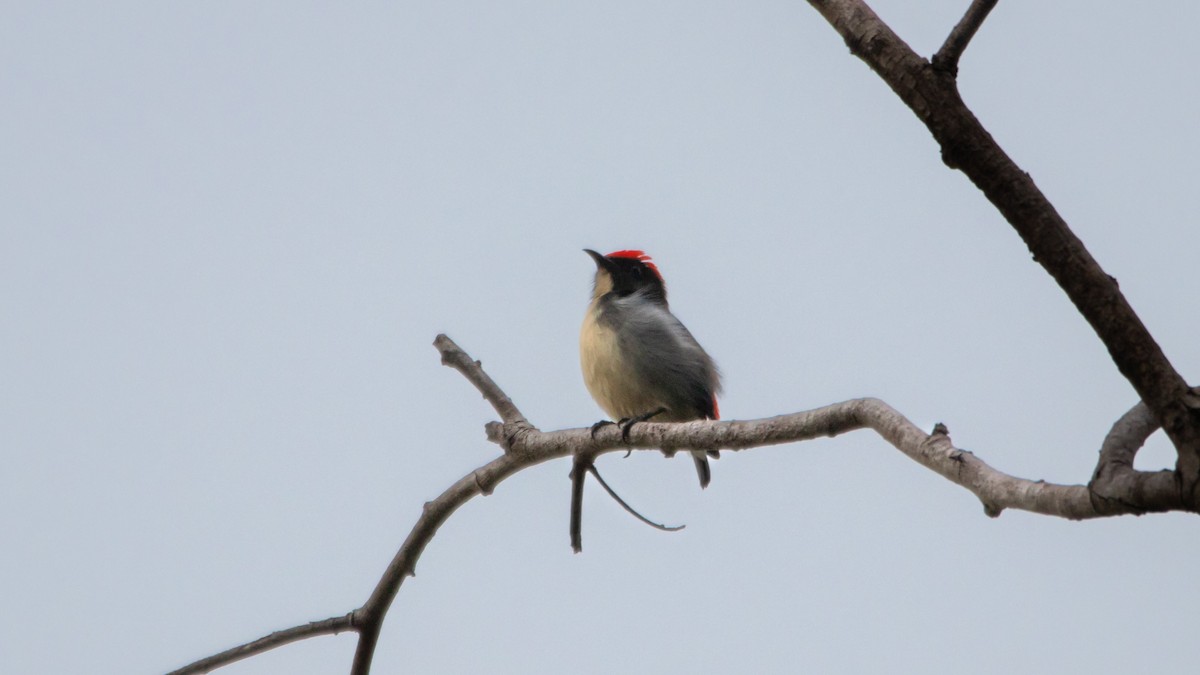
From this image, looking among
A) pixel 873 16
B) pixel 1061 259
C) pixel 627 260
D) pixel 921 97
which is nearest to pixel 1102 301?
pixel 1061 259

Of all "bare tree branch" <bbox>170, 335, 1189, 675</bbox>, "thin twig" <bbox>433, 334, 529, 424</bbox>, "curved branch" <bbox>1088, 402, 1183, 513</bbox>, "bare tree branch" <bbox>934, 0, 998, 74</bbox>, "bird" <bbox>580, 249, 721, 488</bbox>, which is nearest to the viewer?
"curved branch" <bbox>1088, 402, 1183, 513</bbox>

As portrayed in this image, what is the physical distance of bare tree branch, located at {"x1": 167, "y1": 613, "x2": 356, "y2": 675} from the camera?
4020mm

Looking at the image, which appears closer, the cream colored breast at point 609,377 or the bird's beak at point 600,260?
the cream colored breast at point 609,377

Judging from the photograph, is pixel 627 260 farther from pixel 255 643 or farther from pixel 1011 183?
pixel 1011 183

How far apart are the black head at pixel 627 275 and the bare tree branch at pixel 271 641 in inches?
154

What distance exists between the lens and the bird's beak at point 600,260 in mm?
8166

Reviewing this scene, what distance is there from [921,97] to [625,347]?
183 inches

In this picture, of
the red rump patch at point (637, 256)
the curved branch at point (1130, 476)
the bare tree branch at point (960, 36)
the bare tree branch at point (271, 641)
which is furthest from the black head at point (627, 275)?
the curved branch at point (1130, 476)

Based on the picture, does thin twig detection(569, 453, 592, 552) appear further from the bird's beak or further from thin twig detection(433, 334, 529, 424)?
the bird's beak

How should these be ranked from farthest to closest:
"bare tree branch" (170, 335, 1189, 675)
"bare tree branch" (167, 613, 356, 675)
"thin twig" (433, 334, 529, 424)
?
1. "thin twig" (433, 334, 529, 424)
2. "bare tree branch" (167, 613, 356, 675)
3. "bare tree branch" (170, 335, 1189, 675)

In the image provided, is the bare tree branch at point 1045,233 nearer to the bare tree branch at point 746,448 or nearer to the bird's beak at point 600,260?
the bare tree branch at point 746,448

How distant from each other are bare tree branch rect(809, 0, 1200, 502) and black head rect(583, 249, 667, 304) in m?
5.40

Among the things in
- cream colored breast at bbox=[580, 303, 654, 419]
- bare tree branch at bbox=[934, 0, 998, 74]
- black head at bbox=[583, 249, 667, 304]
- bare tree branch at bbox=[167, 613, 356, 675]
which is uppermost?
black head at bbox=[583, 249, 667, 304]

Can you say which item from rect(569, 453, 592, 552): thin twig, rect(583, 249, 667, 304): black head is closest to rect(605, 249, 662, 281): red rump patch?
rect(583, 249, 667, 304): black head
